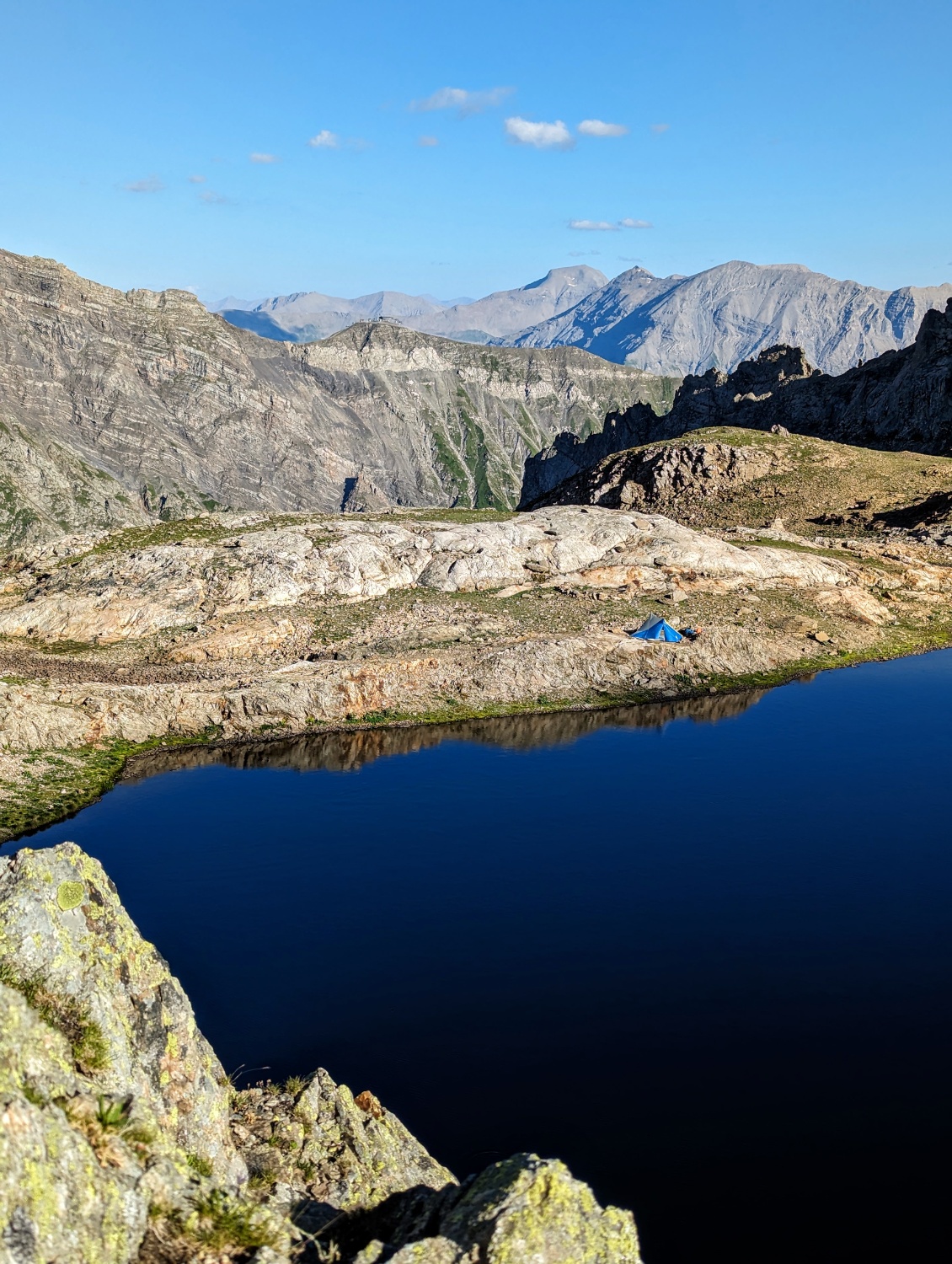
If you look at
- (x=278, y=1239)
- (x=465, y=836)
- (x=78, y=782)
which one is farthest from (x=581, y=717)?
(x=278, y=1239)

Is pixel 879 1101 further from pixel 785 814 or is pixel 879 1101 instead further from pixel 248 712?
pixel 248 712

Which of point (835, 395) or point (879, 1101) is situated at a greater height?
point (835, 395)

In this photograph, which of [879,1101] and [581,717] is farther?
[581,717]

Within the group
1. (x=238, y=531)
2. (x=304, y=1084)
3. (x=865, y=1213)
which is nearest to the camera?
(x=304, y=1084)

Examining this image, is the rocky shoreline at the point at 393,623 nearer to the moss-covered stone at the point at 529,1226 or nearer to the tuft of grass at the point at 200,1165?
the tuft of grass at the point at 200,1165

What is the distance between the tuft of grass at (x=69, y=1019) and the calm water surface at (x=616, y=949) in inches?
678

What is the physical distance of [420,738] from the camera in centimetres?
7212

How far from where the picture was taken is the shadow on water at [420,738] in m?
66.7

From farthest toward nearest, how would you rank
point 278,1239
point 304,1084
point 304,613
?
point 304,613
point 304,1084
point 278,1239

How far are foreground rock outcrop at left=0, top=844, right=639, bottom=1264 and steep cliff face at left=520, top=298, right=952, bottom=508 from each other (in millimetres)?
132429

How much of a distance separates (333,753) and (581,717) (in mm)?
20653

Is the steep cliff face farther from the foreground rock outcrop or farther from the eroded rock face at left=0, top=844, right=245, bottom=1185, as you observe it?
the eroded rock face at left=0, top=844, right=245, bottom=1185

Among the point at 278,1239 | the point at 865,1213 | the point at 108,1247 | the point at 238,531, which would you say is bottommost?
the point at 865,1213

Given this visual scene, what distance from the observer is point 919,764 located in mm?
64250
